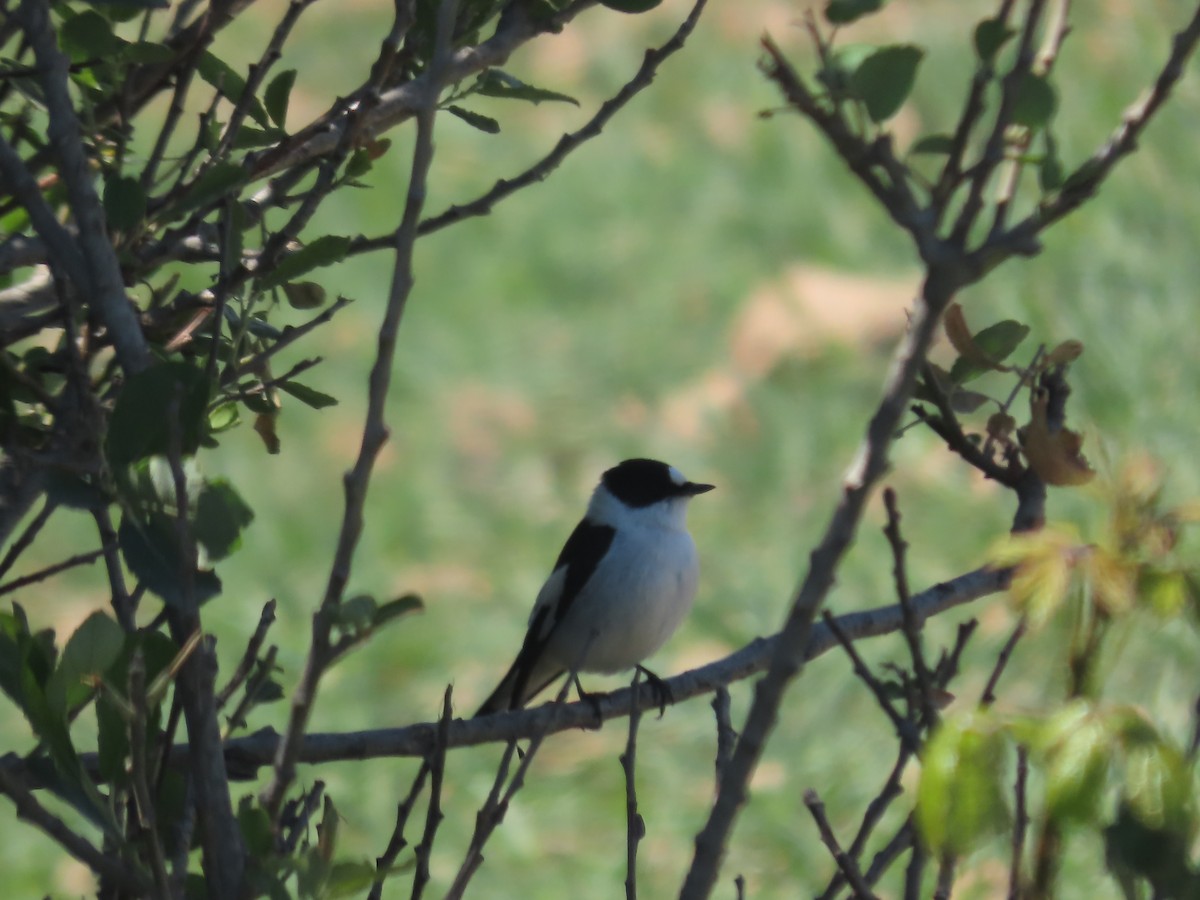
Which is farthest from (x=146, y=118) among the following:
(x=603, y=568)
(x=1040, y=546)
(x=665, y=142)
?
(x=1040, y=546)

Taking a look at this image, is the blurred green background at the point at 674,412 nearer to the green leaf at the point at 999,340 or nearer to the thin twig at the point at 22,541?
the green leaf at the point at 999,340

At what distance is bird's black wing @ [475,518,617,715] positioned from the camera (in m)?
5.14

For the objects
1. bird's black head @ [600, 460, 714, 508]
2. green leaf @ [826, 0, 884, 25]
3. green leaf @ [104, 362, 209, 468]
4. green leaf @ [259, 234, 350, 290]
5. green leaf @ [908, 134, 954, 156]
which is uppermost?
bird's black head @ [600, 460, 714, 508]

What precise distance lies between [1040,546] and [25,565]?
821cm

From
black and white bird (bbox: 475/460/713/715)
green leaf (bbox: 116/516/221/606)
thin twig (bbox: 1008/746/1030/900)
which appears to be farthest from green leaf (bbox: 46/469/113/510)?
black and white bird (bbox: 475/460/713/715)

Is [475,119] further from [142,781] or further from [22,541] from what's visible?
[142,781]

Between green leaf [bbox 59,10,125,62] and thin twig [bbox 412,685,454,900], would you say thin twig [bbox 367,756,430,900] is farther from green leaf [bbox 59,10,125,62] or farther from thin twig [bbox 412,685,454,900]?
green leaf [bbox 59,10,125,62]

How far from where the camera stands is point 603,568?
205 inches

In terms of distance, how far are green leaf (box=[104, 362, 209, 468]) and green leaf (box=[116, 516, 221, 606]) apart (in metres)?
0.07

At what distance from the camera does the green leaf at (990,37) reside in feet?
4.27

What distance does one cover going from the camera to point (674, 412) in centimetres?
949

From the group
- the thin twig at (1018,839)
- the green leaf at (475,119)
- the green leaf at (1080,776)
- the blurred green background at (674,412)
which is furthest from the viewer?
the blurred green background at (674,412)

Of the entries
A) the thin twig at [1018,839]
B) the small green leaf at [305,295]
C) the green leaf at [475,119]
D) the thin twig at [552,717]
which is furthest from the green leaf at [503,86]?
the thin twig at [1018,839]

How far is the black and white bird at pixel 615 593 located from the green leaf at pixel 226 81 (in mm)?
2687
